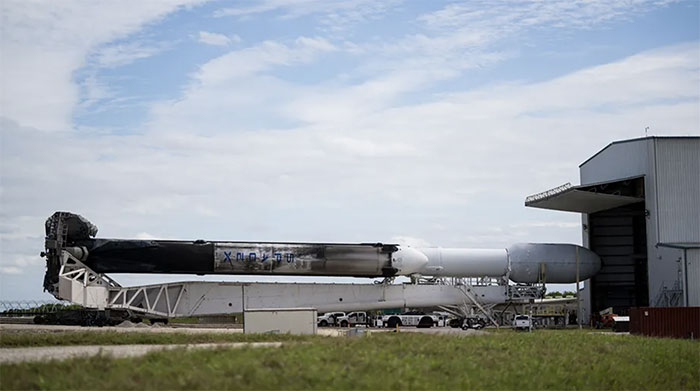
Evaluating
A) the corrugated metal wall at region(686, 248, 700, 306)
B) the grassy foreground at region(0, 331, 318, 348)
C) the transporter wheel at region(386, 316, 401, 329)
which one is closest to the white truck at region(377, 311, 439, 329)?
the transporter wheel at region(386, 316, 401, 329)

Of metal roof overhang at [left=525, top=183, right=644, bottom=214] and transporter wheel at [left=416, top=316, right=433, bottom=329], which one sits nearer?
metal roof overhang at [left=525, top=183, right=644, bottom=214]

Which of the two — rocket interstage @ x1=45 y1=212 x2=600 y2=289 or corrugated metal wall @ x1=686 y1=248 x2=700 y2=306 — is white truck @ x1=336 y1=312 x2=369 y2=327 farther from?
corrugated metal wall @ x1=686 y1=248 x2=700 y2=306

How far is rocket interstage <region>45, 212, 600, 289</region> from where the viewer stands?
1951 inches

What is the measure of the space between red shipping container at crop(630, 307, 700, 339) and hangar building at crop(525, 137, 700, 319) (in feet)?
25.6

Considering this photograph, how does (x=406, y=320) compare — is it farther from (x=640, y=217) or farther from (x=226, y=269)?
(x=640, y=217)

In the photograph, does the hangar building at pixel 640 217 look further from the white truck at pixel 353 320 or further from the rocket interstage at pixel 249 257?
the white truck at pixel 353 320

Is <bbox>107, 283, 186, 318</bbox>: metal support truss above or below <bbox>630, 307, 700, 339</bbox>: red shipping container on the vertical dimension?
above

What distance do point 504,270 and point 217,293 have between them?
62.1ft

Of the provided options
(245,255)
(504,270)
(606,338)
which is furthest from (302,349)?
(504,270)

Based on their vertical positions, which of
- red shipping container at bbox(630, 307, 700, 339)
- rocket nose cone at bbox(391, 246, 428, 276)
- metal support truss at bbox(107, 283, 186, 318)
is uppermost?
rocket nose cone at bbox(391, 246, 428, 276)

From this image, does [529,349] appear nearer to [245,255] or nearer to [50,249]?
[245,255]

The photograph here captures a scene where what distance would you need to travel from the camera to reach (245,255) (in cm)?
5059

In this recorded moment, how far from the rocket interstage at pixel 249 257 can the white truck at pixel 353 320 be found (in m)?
6.81

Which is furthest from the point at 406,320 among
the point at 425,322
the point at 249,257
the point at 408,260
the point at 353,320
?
the point at 249,257
